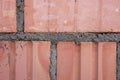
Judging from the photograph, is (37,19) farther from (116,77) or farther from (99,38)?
(116,77)

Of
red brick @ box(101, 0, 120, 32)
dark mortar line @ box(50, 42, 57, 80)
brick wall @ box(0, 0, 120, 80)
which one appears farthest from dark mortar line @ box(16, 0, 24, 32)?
red brick @ box(101, 0, 120, 32)

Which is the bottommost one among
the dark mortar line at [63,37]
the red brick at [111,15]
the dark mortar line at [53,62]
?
the dark mortar line at [53,62]

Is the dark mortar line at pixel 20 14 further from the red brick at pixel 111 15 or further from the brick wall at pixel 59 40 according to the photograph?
the red brick at pixel 111 15

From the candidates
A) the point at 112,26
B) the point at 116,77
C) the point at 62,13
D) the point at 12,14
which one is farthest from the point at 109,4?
the point at 12,14

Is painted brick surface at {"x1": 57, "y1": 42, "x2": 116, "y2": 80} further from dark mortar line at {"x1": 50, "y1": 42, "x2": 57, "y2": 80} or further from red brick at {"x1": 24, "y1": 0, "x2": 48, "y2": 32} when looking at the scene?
red brick at {"x1": 24, "y1": 0, "x2": 48, "y2": 32}

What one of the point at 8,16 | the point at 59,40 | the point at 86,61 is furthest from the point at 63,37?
the point at 8,16

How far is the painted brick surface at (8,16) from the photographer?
114 cm

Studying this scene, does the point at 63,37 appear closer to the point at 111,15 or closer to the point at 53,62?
the point at 53,62

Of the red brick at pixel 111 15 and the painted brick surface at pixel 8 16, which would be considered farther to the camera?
the painted brick surface at pixel 8 16

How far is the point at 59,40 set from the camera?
3.59 feet

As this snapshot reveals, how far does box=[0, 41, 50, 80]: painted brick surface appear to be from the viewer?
1110 mm

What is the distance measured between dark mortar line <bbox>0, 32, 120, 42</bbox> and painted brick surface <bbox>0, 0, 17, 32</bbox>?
1.3 inches

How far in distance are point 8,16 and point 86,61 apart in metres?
0.41

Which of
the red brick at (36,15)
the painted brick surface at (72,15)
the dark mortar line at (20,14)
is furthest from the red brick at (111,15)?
the dark mortar line at (20,14)
